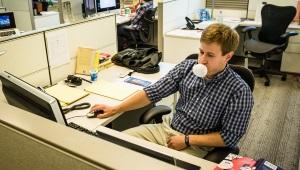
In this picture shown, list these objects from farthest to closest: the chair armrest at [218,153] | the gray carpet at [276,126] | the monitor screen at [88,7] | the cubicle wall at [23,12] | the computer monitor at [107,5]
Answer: the computer monitor at [107,5]
the monitor screen at [88,7]
the cubicle wall at [23,12]
the gray carpet at [276,126]
the chair armrest at [218,153]

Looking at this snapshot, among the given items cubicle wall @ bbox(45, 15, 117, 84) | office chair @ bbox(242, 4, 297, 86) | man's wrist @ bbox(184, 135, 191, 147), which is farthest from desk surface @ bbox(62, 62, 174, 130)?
office chair @ bbox(242, 4, 297, 86)

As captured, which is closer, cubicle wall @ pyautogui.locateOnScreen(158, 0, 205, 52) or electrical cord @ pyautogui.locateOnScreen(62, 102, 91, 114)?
electrical cord @ pyautogui.locateOnScreen(62, 102, 91, 114)

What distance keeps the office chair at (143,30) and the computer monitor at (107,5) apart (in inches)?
18.2

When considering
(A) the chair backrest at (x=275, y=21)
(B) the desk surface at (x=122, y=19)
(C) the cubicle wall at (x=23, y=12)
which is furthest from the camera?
(B) the desk surface at (x=122, y=19)

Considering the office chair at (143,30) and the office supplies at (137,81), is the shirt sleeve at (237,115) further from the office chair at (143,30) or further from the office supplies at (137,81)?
the office chair at (143,30)

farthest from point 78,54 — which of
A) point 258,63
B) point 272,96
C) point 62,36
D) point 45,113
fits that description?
point 258,63

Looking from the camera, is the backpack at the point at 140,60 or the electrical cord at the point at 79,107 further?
the backpack at the point at 140,60

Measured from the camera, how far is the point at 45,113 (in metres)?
1.02

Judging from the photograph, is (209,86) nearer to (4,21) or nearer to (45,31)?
(45,31)

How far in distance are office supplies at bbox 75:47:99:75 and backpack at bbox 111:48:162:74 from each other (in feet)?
0.88

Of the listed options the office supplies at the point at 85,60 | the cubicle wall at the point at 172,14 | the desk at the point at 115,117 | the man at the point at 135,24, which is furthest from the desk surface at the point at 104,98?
the man at the point at 135,24

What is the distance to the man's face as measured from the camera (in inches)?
58.2

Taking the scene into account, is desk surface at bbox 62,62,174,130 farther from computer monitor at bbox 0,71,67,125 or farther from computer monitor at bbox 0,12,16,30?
computer monitor at bbox 0,12,16,30

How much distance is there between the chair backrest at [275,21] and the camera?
3768mm
